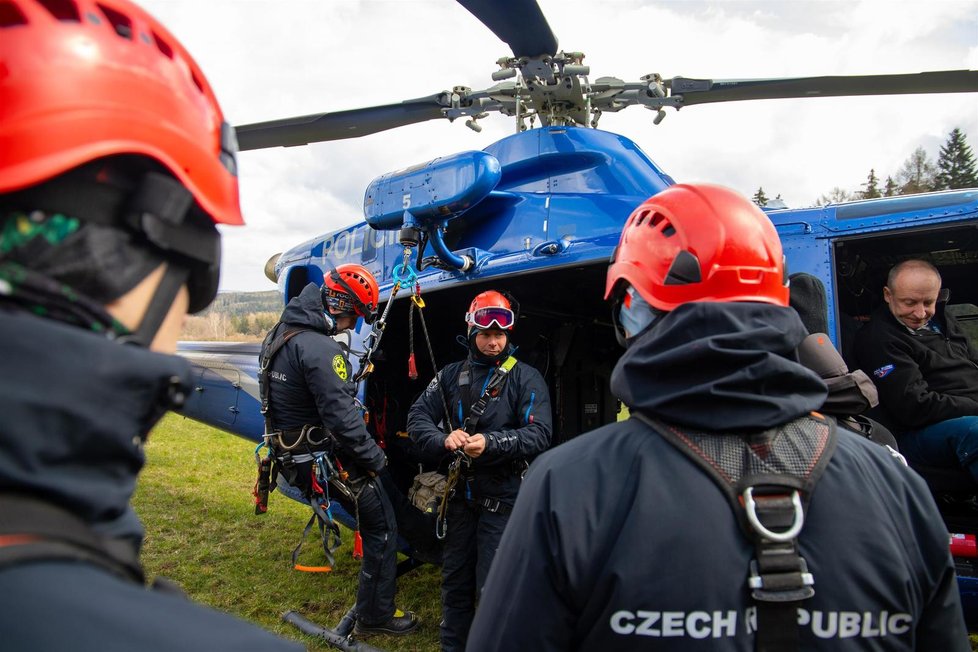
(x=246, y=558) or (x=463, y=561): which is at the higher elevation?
(x=463, y=561)

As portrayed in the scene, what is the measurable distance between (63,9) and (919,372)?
3745mm

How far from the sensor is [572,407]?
5.81 meters

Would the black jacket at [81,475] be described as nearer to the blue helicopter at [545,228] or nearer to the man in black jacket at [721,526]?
the man in black jacket at [721,526]

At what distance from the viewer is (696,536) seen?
43.9 inches

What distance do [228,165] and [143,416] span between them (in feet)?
1.69

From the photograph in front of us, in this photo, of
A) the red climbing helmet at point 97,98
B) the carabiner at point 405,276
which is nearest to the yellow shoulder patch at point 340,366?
the carabiner at point 405,276

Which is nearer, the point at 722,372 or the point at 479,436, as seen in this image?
the point at 722,372

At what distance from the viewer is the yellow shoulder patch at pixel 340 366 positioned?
4062 millimetres

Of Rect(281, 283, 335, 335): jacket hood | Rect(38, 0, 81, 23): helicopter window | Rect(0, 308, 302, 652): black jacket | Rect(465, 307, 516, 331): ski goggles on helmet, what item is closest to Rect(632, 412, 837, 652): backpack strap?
Rect(0, 308, 302, 652): black jacket

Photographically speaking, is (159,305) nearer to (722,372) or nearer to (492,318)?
(722,372)

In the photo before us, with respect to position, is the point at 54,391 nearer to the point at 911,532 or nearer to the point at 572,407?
the point at 911,532

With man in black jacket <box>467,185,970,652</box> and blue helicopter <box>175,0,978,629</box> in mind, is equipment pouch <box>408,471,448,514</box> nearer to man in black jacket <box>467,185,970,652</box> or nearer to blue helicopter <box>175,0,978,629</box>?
blue helicopter <box>175,0,978,629</box>

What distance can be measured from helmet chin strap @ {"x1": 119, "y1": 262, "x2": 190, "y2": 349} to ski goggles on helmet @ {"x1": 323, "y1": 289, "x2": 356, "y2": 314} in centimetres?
361

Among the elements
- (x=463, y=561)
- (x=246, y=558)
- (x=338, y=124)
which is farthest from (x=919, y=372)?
(x=246, y=558)
